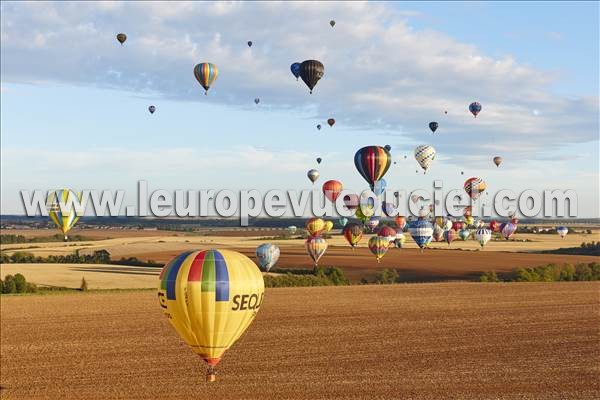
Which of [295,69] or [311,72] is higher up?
[295,69]

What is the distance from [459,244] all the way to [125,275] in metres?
70.2

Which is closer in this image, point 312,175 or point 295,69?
point 295,69

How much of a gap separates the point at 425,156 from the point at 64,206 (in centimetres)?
3477

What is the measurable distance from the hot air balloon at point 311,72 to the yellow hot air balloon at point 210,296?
33011 mm

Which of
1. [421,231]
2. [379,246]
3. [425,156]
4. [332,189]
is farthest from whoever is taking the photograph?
[421,231]

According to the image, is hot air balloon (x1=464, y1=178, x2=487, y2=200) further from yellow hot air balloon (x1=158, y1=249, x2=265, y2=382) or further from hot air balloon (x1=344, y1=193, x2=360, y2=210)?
yellow hot air balloon (x1=158, y1=249, x2=265, y2=382)

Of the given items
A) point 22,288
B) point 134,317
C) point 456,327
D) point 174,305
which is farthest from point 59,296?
point 174,305

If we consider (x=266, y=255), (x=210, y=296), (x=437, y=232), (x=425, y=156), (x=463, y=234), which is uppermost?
(x=425, y=156)

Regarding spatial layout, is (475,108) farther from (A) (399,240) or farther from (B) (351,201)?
(A) (399,240)

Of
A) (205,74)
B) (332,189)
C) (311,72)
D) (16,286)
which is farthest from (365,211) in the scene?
(16,286)

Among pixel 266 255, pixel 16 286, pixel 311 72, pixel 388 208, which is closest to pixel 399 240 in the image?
pixel 388 208

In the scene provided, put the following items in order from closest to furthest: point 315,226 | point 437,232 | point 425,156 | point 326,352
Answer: point 326,352
point 425,156
point 315,226
point 437,232

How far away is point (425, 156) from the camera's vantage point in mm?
66938

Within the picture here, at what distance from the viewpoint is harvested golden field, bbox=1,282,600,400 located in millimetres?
23188
